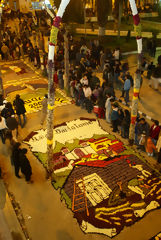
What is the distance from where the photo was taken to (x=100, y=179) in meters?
7.54

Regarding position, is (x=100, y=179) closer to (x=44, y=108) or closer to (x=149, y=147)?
(x=149, y=147)

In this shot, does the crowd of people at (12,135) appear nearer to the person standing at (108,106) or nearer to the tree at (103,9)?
the person standing at (108,106)

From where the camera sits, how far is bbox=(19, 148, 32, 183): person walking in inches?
277

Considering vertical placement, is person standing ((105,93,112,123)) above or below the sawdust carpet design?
above

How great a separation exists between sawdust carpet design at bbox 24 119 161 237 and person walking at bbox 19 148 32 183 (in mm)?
809

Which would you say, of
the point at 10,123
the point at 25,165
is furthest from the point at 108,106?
the point at 25,165

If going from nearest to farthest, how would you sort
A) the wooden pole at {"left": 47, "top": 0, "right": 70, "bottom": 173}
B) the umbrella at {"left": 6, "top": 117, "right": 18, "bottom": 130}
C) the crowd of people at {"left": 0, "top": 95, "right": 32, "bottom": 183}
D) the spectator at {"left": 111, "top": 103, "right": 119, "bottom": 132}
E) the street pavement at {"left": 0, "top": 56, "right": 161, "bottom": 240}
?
1. the wooden pole at {"left": 47, "top": 0, "right": 70, "bottom": 173}
2. the street pavement at {"left": 0, "top": 56, "right": 161, "bottom": 240}
3. the crowd of people at {"left": 0, "top": 95, "right": 32, "bottom": 183}
4. the umbrella at {"left": 6, "top": 117, "right": 18, "bottom": 130}
5. the spectator at {"left": 111, "top": 103, "right": 119, "bottom": 132}

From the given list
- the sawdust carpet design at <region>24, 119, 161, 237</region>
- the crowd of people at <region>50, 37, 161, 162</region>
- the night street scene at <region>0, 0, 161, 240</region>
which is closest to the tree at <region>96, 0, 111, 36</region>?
the crowd of people at <region>50, 37, 161, 162</region>

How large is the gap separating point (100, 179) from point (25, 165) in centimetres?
242

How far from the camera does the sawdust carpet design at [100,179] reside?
6402 mm

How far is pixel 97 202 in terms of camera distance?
22.2ft

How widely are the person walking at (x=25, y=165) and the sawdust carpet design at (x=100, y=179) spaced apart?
0.81 metres

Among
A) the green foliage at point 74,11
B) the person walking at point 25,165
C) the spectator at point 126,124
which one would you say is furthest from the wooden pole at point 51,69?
the green foliage at point 74,11

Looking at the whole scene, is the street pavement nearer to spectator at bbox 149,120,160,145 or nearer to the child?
the child
